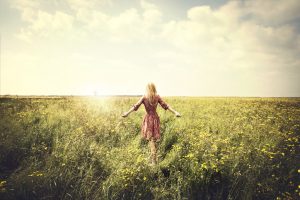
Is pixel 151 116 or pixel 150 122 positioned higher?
pixel 151 116

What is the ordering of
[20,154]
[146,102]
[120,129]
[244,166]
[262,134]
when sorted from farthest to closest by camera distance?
1. [120,129]
2. [262,134]
3. [146,102]
4. [20,154]
5. [244,166]

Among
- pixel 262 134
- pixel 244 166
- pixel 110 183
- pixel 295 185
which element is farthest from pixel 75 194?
pixel 262 134

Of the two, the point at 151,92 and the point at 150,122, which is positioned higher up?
the point at 151,92

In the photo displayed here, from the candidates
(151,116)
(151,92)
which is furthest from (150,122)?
(151,92)

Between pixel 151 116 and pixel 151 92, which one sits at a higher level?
pixel 151 92

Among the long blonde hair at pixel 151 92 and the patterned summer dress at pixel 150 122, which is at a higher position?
the long blonde hair at pixel 151 92

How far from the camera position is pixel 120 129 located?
7.01 metres

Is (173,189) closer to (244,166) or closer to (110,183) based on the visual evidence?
(110,183)

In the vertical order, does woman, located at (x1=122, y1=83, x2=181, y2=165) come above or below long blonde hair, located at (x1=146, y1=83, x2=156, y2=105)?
below

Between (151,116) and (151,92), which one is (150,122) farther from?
(151,92)

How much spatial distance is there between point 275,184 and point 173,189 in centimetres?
188

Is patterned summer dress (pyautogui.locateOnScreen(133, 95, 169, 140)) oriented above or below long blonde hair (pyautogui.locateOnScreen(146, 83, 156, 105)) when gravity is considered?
below

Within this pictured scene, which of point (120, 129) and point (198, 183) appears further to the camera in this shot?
point (120, 129)

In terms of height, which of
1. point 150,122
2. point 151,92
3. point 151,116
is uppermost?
point 151,92
